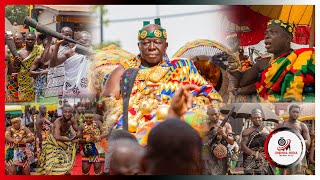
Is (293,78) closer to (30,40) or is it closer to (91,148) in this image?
(91,148)

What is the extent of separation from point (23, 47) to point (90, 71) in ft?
3.68

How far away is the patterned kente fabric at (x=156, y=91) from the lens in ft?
28.6

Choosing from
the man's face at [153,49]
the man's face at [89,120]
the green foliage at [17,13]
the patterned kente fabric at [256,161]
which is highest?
the green foliage at [17,13]

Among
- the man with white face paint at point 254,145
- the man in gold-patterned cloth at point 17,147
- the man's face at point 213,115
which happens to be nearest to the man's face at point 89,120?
the man in gold-patterned cloth at point 17,147

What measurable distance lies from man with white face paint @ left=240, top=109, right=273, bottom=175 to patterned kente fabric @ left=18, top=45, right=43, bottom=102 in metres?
3.28

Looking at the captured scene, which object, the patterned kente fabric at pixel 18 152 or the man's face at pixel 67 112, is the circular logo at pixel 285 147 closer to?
the man's face at pixel 67 112

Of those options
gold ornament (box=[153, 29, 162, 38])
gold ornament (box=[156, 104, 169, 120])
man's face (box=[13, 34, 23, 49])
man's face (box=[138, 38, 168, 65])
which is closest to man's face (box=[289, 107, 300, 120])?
gold ornament (box=[156, 104, 169, 120])

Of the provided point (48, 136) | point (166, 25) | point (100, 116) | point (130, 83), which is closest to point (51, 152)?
point (48, 136)

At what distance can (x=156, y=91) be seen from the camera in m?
8.83

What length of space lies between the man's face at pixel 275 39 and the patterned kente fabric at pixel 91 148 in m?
2.86

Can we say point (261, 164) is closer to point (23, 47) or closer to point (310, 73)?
point (310, 73)

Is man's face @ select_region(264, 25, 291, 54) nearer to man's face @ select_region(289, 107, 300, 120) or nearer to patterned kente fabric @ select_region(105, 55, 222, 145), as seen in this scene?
man's face @ select_region(289, 107, 300, 120)

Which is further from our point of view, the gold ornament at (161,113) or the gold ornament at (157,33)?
the gold ornament at (157,33)
